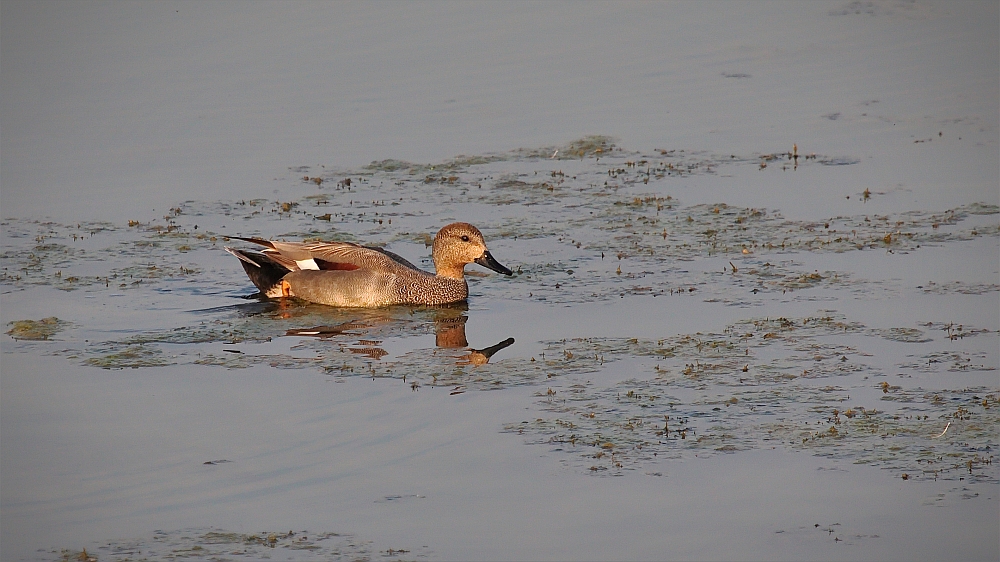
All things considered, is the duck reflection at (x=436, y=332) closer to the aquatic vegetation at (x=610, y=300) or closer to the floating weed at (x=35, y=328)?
the aquatic vegetation at (x=610, y=300)

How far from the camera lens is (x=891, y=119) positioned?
14555mm

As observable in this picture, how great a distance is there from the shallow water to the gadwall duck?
0.54ft

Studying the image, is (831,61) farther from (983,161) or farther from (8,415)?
(8,415)

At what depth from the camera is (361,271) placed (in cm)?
1022

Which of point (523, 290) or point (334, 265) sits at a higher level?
point (334, 265)

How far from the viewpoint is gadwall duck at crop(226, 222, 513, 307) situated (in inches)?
403

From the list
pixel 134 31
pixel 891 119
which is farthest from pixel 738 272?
pixel 134 31

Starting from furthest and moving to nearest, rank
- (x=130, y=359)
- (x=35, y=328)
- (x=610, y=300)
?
(x=610, y=300) < (x=35, y=328) < (x=130, y=359)

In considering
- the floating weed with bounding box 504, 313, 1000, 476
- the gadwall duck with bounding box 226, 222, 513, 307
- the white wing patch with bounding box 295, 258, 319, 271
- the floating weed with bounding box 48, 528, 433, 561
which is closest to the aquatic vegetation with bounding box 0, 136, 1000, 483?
the floating weed with bounding box 504, 313, 1000, 476

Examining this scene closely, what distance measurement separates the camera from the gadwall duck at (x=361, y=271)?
33.6 ft

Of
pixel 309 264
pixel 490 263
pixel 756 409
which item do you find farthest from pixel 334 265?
pixel 756 409

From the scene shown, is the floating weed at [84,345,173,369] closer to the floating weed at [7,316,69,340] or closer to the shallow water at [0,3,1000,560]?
the shallow water at [0,3,1000,560]

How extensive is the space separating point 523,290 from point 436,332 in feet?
3.05

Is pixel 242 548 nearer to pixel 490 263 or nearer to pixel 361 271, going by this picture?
pixel 361 271
